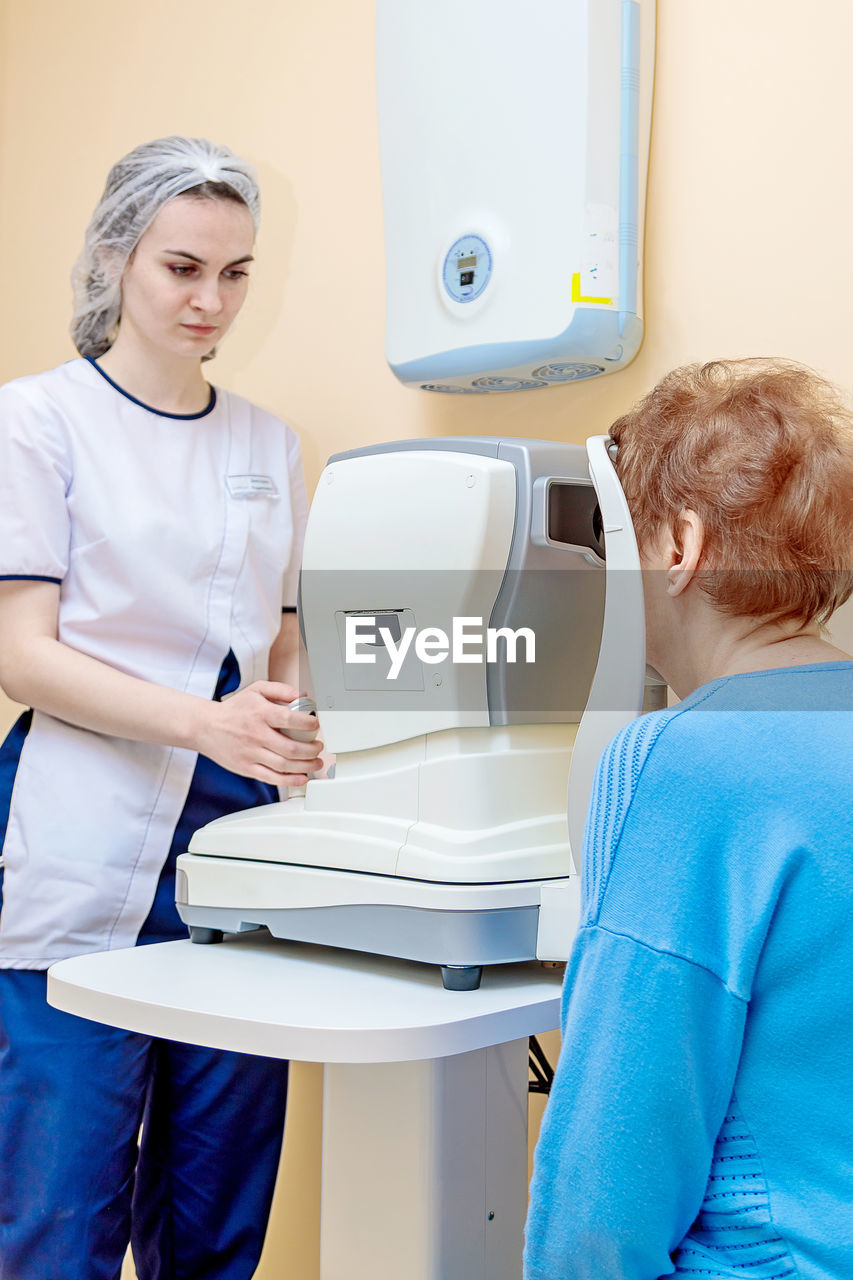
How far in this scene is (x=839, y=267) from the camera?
1.27 m

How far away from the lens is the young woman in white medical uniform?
131 centimetres

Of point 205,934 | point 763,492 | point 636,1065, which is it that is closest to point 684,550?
point 763,492

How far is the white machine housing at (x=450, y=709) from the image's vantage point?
3.29ft

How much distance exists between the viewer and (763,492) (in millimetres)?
859

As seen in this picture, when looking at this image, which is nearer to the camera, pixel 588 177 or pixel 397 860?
pixel 397 860

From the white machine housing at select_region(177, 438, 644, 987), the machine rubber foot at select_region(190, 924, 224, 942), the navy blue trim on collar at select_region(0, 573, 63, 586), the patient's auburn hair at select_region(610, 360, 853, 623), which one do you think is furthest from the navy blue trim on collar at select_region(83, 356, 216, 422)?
the patient's auburn hair at select_region(610, 360, 853, 623)

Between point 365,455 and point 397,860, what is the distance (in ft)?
1.33

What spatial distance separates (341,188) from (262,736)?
1.00 m

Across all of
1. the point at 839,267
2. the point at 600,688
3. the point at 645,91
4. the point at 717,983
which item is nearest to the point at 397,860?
the point at 600,688

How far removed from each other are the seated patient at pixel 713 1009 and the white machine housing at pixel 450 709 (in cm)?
24

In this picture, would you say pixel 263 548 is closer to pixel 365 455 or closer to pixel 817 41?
pixel 365 455

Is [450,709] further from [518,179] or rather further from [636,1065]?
[518,179]

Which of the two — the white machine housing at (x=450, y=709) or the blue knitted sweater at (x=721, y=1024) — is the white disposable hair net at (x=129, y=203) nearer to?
the white machine housing at (x=450, y=709)

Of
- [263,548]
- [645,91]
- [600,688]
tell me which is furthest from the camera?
[263,548]
